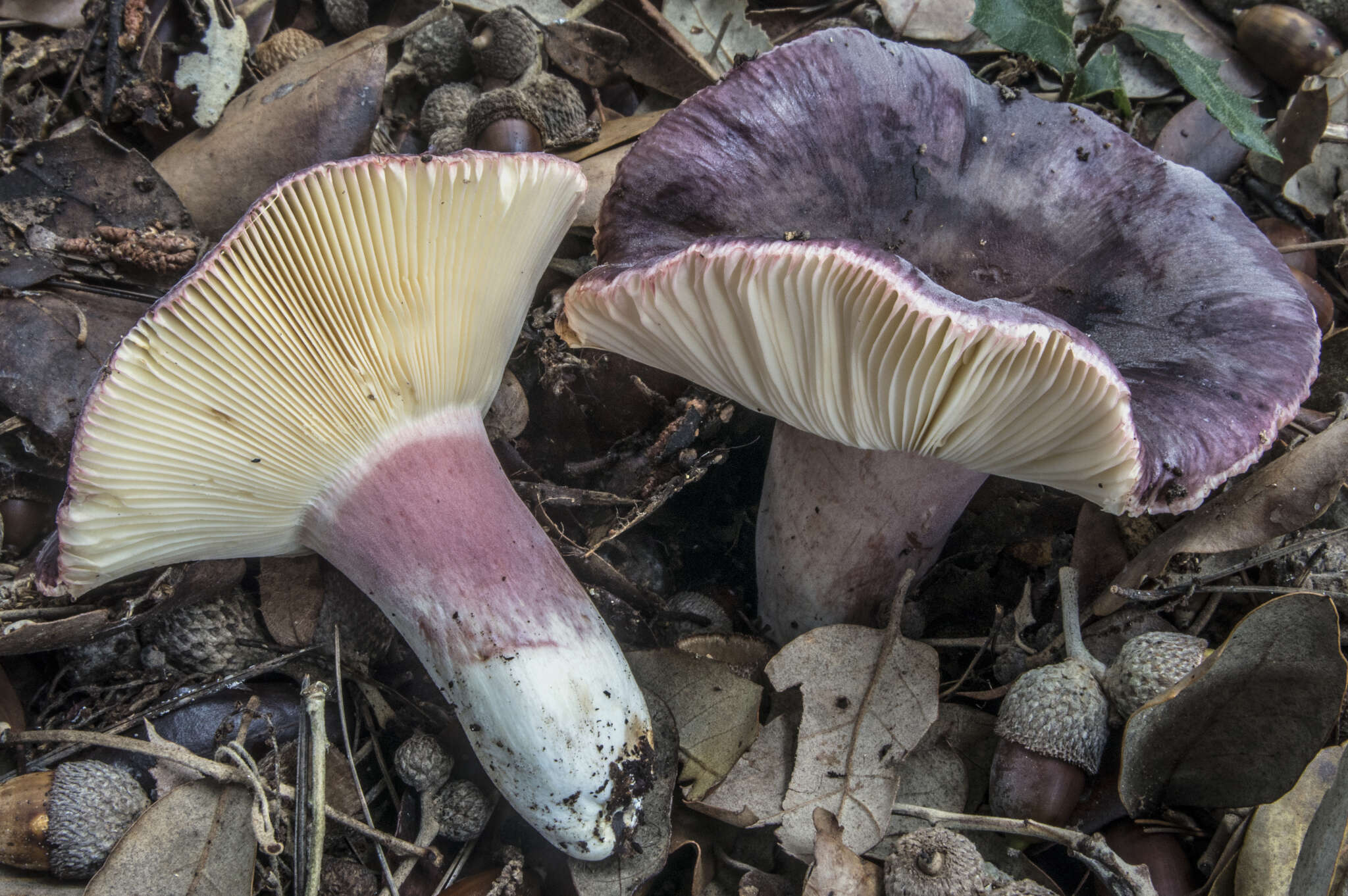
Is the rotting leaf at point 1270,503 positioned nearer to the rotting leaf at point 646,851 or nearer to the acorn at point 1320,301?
the acorn at point 1320,301

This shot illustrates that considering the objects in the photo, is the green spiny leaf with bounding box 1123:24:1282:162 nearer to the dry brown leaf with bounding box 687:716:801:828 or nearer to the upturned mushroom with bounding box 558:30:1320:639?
the upturned mushroom with bounding box 558:30:1320:639

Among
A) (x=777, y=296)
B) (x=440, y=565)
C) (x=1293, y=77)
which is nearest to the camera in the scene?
(x=777, y=296)

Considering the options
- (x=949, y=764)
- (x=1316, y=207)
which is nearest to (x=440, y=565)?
(x=949, y=764)

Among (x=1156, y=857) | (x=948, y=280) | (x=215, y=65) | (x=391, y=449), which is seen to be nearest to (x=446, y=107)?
(x=215, y=65)

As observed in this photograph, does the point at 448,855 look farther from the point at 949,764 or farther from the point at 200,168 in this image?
the point at 200,168

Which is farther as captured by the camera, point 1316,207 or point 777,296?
point 1316,207

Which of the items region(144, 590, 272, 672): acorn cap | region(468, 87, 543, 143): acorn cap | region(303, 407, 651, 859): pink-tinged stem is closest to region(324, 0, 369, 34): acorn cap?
region(468, 87, 543, 143): acorn cap

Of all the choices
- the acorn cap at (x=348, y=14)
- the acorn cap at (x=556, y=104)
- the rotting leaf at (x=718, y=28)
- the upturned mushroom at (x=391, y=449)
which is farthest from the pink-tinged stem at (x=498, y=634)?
the rotting leaf at (x=718, y=28)
